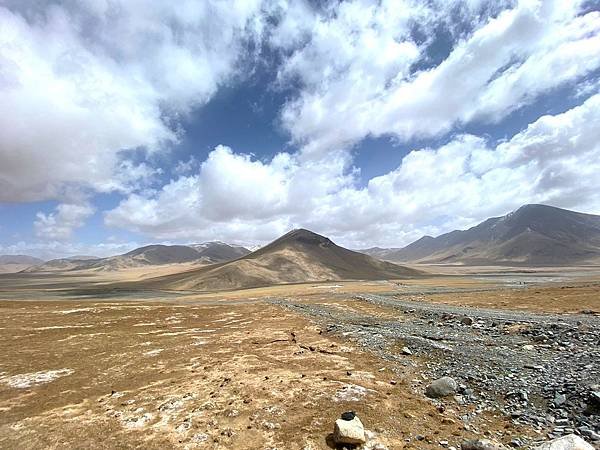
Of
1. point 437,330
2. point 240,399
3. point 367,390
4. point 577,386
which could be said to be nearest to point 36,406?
point 240,399

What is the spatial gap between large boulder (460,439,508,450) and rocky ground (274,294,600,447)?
0.61 m

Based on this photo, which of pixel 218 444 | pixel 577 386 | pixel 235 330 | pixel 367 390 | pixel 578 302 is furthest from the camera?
pixel 578 302

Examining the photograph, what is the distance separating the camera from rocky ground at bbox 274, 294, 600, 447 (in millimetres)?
11797

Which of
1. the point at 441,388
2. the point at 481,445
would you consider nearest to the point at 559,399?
the point at 441,388

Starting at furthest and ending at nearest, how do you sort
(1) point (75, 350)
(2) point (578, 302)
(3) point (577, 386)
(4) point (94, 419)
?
(2) point (578, 302), (1) point (75, 350), (4) point (94, 419), (3) point (577, 386)

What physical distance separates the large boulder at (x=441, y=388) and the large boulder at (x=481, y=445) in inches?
151

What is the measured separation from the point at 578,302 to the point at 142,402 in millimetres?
50229

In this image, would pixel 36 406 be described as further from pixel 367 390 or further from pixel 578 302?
pixel 578 302

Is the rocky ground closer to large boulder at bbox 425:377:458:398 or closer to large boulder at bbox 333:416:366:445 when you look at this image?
large boulder at bbox 425:377:458:398

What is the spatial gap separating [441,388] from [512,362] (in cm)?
560

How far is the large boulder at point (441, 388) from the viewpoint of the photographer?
47.2 ft

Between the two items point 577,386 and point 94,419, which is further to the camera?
point 94,419

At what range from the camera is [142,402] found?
15844 mm

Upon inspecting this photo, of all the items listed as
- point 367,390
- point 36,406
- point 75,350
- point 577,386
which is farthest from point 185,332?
point 577,386
